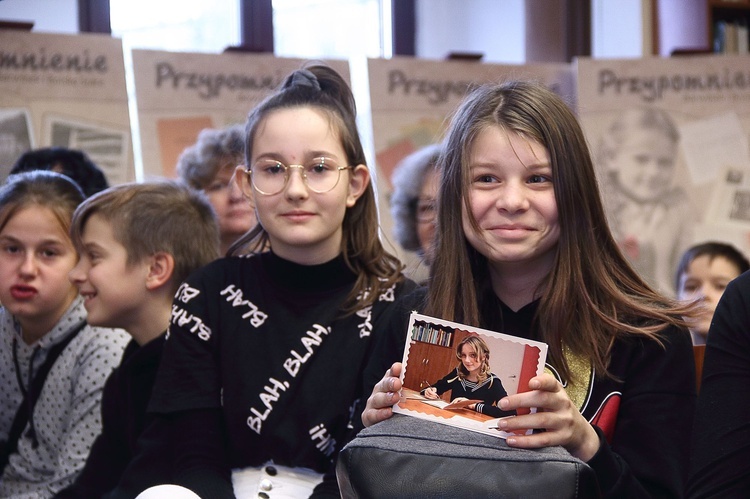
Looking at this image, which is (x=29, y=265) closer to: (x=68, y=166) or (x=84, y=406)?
(x=84, y=406)

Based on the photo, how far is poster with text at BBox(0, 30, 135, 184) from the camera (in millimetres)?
4922

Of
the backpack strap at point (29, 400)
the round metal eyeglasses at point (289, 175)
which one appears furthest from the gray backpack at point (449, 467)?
the backpack strap at point (29, 400)

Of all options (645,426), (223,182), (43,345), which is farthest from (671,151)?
(645,426)

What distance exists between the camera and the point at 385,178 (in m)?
5.80

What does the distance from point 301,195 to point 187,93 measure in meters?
3.08

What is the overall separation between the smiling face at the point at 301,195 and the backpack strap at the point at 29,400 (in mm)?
969

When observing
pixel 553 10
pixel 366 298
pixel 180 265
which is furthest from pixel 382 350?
pixel 553 10

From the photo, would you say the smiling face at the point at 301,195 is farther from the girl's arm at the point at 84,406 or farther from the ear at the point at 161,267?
the girl's arm at the point at 84,406

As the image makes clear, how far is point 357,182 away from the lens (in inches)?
107

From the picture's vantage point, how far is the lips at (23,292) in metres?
3.19

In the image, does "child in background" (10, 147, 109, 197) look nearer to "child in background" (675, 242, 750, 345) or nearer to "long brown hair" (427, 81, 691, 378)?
"long brown hair" (427, 81, 691, 378)

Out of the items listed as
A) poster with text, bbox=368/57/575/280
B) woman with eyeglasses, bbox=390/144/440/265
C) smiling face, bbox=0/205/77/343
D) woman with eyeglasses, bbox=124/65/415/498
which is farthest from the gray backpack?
poster with text, bbox=368/57/575/280

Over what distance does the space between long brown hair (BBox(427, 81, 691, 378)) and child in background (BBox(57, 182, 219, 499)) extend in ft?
3.65

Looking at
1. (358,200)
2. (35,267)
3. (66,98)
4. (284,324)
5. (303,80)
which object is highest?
(66,98)
